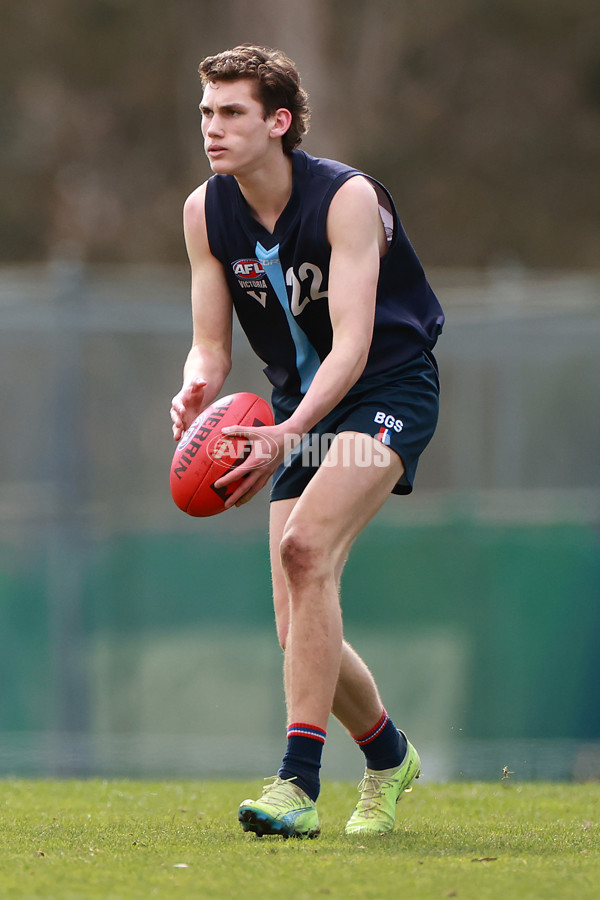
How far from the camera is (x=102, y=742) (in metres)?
7.86

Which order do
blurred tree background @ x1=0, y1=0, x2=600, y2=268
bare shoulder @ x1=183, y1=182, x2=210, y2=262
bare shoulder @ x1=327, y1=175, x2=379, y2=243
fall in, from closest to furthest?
bare shoulder @ x1=327, y1=175, x2=379, y2=243 → bare shoulder @ x1=183, y1=182, x2=210, y2=262 → blurred tree background @ x1=0, y1=0, x2=600, y2=268

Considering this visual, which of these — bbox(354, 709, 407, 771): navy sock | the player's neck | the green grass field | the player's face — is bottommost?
the green grass field

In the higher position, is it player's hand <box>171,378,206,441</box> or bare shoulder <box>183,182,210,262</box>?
bare shoulder <box>183,182,210,262</box>

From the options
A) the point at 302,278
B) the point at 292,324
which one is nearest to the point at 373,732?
the point at 292,324

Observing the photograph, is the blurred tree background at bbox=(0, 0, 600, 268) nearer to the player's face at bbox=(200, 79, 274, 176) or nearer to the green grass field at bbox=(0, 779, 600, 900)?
the green grass field at bbox=(0, 779, 600, 900)

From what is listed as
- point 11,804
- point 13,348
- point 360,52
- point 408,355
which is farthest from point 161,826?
point 360,52

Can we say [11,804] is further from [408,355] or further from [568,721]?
[568,721]

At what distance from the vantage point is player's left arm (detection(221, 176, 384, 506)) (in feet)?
13.9

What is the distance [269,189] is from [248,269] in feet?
0.90

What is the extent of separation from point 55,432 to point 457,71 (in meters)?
17.1

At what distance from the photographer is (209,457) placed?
4336mm

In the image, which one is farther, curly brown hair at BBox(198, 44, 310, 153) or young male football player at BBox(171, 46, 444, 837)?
curly brown hair at BBox(198, 44, 310, 153)

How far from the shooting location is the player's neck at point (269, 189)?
4555mm

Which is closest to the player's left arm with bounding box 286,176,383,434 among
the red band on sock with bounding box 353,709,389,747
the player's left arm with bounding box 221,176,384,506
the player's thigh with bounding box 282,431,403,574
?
the player's left arm with bounding box 221,176,384,506
